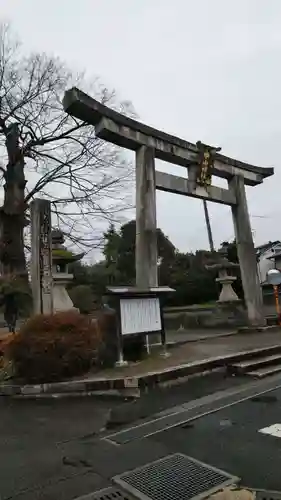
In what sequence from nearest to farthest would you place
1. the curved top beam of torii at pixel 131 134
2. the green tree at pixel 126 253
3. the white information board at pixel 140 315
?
the white information board at pixel 140 315, the curved top beam of torii at pixel 131 134, the green tree at pixel 126 253

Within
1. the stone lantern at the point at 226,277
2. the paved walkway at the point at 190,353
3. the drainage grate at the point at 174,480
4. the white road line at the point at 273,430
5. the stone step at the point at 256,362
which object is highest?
the stone lantern at the point at 226,277

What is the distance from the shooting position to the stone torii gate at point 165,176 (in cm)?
1033

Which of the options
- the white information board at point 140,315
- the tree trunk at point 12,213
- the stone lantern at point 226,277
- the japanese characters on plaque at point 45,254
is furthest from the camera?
the stone lantern at point 226,277

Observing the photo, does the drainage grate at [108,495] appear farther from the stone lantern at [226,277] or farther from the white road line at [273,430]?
the stone lantern at [226,277]

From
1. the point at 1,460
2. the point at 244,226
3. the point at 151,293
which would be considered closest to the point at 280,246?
the point at 244,226

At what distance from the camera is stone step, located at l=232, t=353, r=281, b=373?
7.46m

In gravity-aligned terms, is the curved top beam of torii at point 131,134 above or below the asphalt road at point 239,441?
above

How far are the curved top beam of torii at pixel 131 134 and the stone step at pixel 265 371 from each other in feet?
22.9

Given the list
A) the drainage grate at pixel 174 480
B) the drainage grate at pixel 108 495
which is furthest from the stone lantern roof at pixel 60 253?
the drainage grate at pixel 108 495

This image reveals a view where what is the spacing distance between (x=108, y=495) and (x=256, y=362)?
18.4 feet

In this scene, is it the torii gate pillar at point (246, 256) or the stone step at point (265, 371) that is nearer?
the stone step at point (265, 371)

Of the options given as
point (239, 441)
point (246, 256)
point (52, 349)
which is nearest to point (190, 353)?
point (52, 349)

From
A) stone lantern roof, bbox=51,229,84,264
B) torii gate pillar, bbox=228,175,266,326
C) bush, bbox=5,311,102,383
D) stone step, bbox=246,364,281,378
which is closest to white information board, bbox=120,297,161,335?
bush, bbox=5,311,102,383

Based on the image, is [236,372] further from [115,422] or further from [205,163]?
[205,163]
